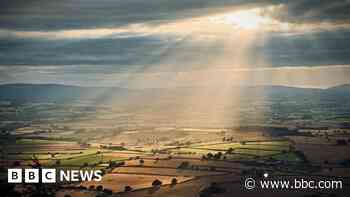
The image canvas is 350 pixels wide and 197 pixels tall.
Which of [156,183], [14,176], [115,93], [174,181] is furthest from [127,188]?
[115,93]

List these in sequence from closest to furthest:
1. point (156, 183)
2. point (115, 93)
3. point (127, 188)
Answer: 1. point (127, 188)
2. point (156, 183)
3. point (115, 93)

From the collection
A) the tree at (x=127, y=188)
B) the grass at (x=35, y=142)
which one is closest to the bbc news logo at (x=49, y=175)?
the tree at (x=127, y=188)

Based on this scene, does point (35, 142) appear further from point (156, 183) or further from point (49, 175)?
point (156, 183)

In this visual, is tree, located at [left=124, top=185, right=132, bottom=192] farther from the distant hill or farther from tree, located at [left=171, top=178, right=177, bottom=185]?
the distant hill

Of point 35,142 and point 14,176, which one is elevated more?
point 35,142

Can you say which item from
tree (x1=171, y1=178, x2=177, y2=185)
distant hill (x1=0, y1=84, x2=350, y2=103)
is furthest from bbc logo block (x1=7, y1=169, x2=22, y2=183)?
distant hill (x1=0, y1=84, x2=350, y2=103)

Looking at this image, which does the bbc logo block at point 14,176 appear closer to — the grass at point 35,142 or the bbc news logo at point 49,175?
the bbc news logo at point 49,175
